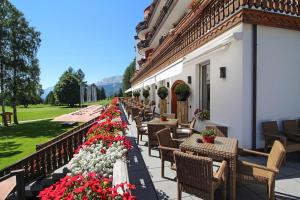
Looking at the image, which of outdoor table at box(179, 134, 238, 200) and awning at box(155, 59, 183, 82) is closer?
outdoor table at box(179, 134, 238, 200)

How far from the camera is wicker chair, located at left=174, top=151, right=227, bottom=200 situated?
3.22 meters

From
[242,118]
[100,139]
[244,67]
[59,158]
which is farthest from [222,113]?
[59,158]

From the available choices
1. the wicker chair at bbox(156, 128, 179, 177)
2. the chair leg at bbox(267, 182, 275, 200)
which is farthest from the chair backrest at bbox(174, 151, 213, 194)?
the wicker chair at bbox(156, 128, 179, 177)

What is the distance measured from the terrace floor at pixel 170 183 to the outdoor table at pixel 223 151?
0.55m

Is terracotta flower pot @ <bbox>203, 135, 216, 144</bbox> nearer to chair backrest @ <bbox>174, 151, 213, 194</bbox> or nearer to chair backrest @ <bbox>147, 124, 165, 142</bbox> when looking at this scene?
chair backrest @ <bbox>174, 151, 213, 194</bbox>

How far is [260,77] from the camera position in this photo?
6.49 metres

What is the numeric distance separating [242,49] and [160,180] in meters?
4.38

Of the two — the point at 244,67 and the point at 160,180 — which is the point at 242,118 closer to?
the point at 244,67

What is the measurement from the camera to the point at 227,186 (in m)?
3.91

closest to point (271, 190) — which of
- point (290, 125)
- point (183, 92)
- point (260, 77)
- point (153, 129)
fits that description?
point (153, 129)

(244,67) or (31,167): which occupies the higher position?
(244,67)

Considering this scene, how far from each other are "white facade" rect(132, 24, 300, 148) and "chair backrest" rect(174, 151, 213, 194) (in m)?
3.62

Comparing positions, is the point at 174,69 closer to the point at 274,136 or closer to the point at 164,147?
the point at 274,136

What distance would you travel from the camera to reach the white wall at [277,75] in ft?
21.4
